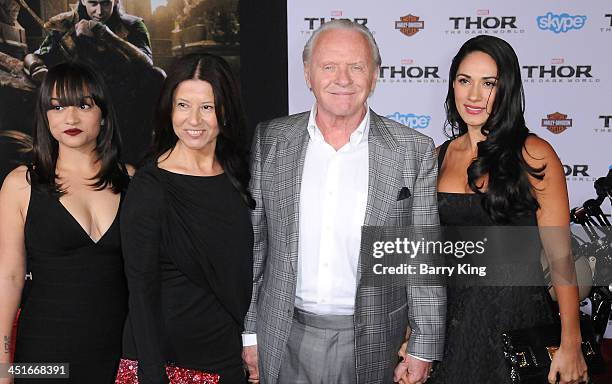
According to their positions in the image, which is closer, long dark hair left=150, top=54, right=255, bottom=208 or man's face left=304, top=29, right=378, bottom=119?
long dark hair left=150, top=54, right=255, bottom=208

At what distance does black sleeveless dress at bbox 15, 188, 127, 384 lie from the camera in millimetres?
2211

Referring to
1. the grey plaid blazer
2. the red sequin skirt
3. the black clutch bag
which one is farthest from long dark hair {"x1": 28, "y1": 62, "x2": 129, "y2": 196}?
the black clutch bag

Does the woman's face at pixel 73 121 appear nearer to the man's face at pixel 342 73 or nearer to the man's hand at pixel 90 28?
the man's face at pixel 342 73

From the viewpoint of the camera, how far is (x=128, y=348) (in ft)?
6.59

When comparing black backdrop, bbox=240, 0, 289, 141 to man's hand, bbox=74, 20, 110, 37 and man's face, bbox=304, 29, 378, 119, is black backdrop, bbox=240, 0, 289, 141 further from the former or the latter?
man's face, bbox=304, 29, 378, 119

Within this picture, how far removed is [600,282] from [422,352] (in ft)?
5.85

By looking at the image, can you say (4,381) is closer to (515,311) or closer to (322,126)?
(322,126)

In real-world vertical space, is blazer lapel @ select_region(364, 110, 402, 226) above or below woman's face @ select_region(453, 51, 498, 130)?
below

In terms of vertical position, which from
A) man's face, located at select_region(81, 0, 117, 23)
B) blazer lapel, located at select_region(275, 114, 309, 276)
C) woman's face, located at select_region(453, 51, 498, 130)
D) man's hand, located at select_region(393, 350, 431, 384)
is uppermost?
man's face, located at select_region(81, 0, 117, 23)

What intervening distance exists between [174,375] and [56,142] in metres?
1.00

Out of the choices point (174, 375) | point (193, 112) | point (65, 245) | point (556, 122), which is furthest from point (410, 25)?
point (174, 375)

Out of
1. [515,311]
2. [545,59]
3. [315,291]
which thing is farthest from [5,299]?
[545,59]

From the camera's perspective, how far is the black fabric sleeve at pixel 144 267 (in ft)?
6.30

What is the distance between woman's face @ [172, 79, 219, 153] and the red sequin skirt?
0.74m
